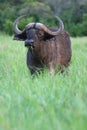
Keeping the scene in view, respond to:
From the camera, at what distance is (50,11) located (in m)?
44.6

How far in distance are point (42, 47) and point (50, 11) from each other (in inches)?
1396

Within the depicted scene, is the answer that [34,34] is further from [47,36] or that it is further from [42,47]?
[47,36]

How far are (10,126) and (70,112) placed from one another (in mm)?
612

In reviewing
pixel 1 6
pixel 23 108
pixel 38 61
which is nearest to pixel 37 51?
pixel 38 61

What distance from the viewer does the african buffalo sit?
9.08 meters

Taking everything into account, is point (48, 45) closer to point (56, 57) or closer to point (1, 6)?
point (56, 57)

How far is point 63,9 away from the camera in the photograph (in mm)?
46938

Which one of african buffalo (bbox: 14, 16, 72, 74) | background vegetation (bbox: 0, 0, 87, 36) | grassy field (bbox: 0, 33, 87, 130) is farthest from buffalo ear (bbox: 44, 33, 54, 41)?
background vegetation (bbox: 0, 0, 87, 36)

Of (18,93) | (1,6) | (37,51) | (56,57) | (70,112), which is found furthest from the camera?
(1,6)

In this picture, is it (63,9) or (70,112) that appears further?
(63,9)

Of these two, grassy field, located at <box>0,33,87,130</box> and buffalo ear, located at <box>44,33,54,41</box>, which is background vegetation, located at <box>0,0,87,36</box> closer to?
buffalo ear, located at <box>44,33,54,41</box>

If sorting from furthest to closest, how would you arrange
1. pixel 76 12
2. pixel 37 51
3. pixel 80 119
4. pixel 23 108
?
1. pixel 76 12
2. pixel 37 51
3. pixel 23 108
4. pixel 80 119

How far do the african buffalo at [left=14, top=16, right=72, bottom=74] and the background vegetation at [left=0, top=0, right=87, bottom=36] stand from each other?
89.5ft

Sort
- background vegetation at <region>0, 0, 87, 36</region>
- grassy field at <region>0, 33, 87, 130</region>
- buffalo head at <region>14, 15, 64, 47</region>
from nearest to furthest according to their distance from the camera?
grassy field at <region>0, 33, 87, 130</region> → buffalo head at <region>14, 15, 64, 47</region> → background vegetation at <region>0, 0, 87, 36</region>
